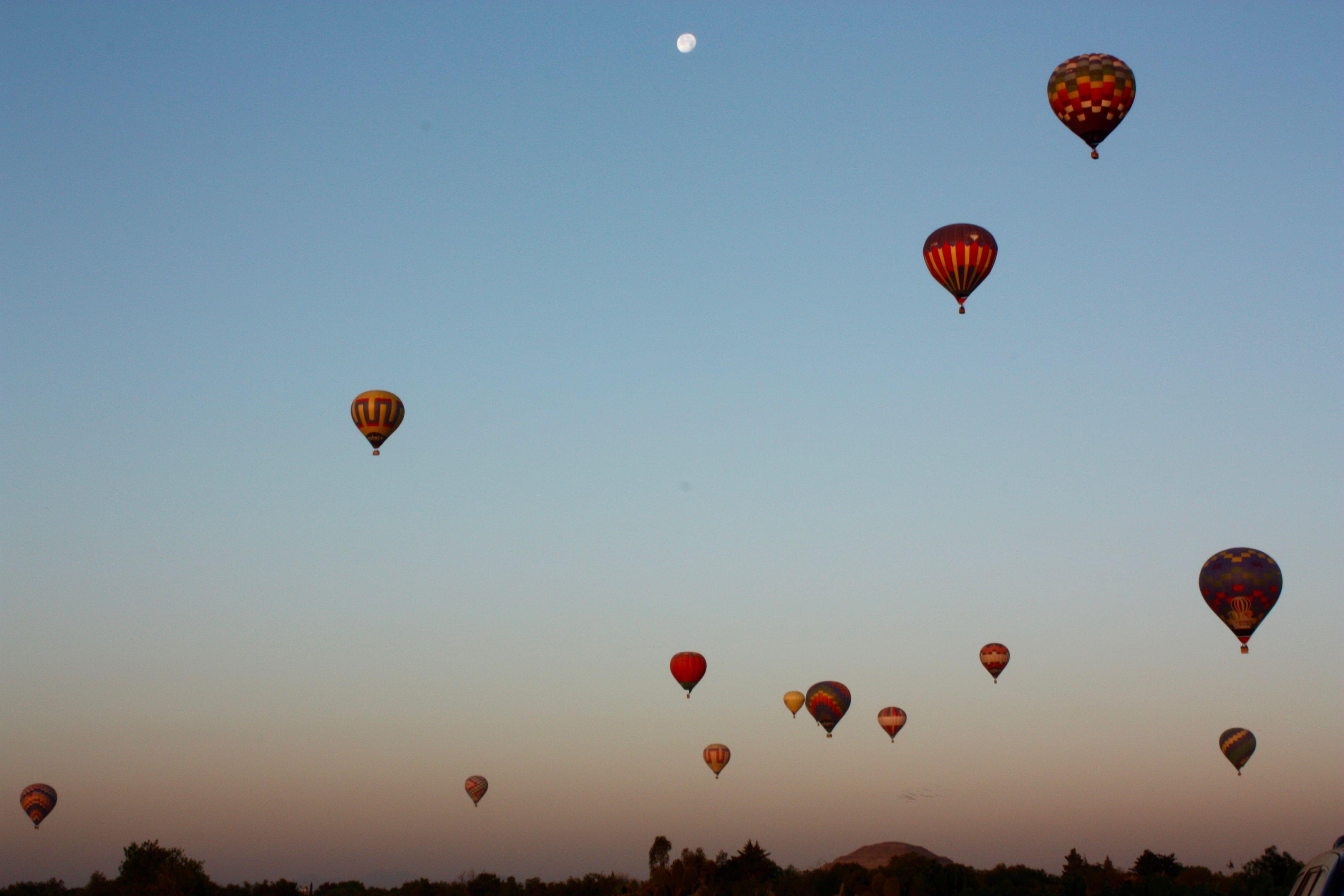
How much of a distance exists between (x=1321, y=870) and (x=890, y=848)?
18289 cm

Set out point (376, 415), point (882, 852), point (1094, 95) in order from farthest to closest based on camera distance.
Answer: point (882, 852)
point (376, 415)
point (1094, 95)

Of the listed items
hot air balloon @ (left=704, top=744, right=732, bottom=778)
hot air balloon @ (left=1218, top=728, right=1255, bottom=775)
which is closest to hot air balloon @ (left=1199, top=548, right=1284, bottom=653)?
hot air balloon @ (left=1218, top=728, right=1255, bottom=775)

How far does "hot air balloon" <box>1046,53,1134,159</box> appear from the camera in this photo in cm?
5125

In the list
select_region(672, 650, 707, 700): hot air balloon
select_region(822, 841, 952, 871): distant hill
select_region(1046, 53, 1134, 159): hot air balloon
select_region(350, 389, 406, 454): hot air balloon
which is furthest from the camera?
select_region(822, 841, 952, 871): distant hill

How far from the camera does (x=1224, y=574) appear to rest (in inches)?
2131

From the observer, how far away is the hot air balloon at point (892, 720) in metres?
91.5

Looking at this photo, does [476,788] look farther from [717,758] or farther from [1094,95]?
[1094,95]

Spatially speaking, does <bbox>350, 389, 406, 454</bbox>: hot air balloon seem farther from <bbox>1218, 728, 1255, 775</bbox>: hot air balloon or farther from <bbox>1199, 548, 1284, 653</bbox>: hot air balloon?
<bbox>1218, 728, 1255, 775</bbox>: hot air balloon

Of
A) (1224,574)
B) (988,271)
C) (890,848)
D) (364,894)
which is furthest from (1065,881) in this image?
(890,848)

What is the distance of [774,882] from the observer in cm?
6253

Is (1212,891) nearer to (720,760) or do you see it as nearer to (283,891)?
(720,760)

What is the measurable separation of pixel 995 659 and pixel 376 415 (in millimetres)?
41818

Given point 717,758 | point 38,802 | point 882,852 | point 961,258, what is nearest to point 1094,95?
point 961,258

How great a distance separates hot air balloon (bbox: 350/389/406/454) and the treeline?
83.8 ft
